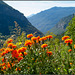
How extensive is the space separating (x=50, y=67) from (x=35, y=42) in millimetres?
856

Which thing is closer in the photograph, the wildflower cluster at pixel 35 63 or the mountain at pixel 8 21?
the wildflower cluster at pixel 35 63

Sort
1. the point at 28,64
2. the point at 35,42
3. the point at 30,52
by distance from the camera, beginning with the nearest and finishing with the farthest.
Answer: the point at 28,64, the point at 30,52, the point at 35,42

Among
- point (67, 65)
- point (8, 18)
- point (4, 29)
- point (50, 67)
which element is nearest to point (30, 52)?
point (50, 67)

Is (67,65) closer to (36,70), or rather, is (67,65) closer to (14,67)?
(36,70)

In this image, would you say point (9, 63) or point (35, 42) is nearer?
point (9, 63)

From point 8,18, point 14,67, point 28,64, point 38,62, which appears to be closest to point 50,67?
point 38,62

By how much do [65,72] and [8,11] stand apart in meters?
200

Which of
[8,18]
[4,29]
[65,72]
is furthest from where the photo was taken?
[8,18]

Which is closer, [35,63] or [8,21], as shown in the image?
[35,63]

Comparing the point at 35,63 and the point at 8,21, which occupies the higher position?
the point at 35,63

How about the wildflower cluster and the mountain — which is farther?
the mountain

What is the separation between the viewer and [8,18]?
184125mm

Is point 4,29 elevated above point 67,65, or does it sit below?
below

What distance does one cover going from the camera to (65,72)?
2.22 metres
